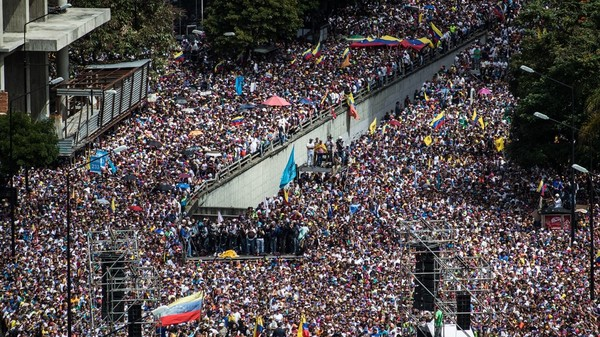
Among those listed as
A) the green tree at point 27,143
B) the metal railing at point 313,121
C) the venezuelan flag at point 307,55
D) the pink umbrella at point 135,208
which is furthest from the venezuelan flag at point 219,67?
the pink umbrella at point 135,208

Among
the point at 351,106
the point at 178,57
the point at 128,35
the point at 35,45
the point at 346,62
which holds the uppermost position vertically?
the point at 35,45

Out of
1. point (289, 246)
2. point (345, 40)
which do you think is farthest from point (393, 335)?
point (345, 40)

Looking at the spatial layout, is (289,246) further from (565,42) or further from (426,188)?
(565,42)

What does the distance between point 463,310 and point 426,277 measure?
2061 millimetres

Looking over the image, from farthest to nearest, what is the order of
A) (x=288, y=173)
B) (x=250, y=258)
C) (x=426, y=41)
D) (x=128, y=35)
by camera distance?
(x=426, y=41)
(x=128, y=35)
(x=288, y=173)
(x=250, y=258)

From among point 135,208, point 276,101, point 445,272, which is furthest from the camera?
point 276,101

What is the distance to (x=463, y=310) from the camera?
184ft

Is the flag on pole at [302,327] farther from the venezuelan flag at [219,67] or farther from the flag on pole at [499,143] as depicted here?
the venezuelan flag at [219,67]

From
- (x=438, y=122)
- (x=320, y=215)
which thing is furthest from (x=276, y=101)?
(x=320, y=215)

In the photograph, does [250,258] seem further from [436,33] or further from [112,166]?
[436,33]

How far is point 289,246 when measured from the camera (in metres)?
74.8

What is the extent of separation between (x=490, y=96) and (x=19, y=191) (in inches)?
1009

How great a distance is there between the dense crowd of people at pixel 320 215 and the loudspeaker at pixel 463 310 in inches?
29.7

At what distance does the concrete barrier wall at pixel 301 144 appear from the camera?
3268 inches
